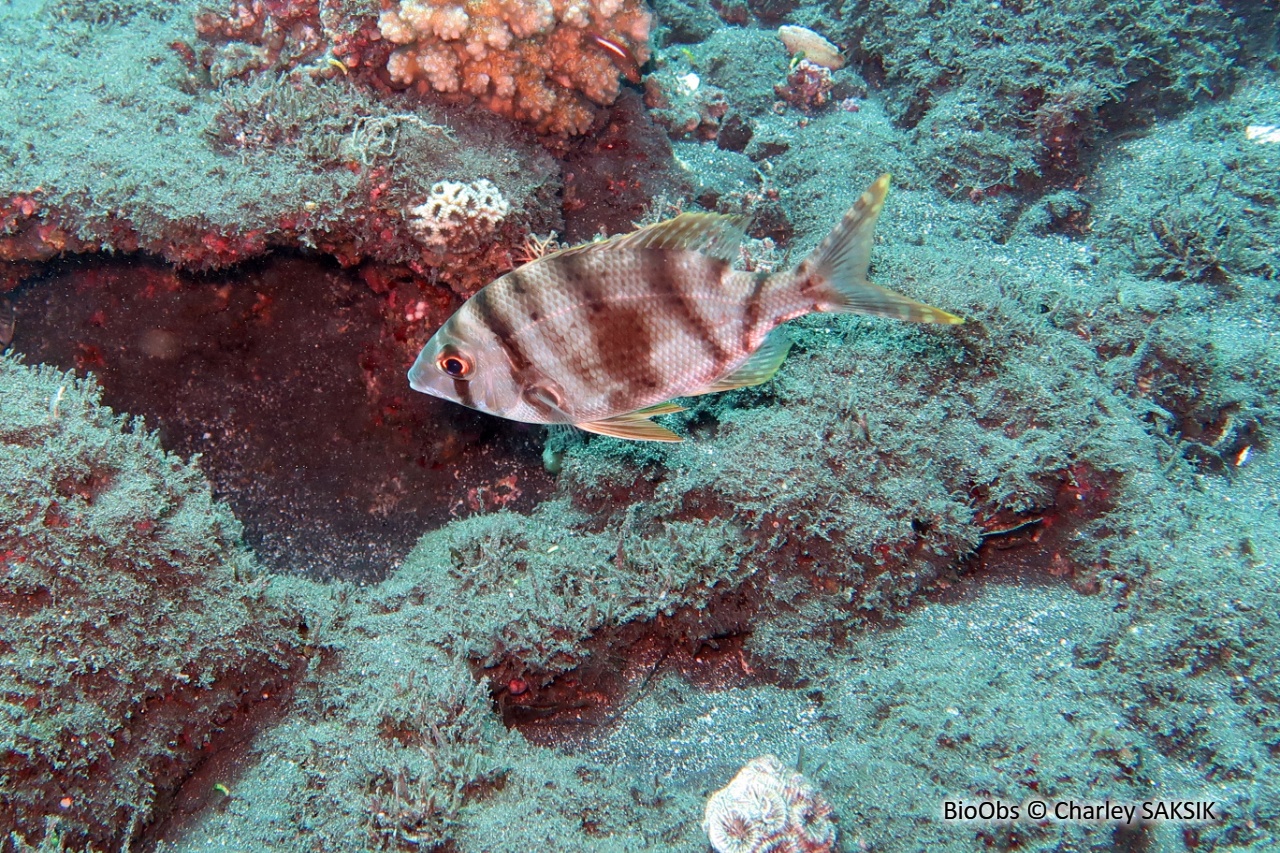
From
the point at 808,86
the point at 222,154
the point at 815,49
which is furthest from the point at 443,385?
the point at 815,49

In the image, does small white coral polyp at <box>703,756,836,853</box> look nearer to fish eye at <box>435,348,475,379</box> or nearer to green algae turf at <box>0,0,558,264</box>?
fish eye at <box>435,348,475,379</box>

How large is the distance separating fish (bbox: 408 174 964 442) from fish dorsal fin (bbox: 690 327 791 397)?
20mm

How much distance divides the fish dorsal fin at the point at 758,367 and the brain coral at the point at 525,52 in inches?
132

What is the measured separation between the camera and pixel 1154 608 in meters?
3.28

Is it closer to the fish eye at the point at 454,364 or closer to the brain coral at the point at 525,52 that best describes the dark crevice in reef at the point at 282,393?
the brain coral at the point at 525,52

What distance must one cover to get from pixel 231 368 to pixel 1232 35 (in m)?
10.8

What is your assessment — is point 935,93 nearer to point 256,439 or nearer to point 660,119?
point 660,119

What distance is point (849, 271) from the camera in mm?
2475

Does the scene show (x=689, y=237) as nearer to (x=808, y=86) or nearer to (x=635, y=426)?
(x=635, y=426)

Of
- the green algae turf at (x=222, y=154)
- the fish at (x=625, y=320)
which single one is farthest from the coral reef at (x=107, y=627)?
the fish at (x=625, y=320)

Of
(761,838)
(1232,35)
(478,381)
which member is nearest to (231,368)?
(478,381)

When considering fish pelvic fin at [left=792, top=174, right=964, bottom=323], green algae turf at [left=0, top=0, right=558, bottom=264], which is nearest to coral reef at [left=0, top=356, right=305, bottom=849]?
green algae turf at [left=0, top=0, right=558, bottom=264]

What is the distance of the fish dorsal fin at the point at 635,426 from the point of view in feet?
8.38

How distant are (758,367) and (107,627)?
3.19 m
